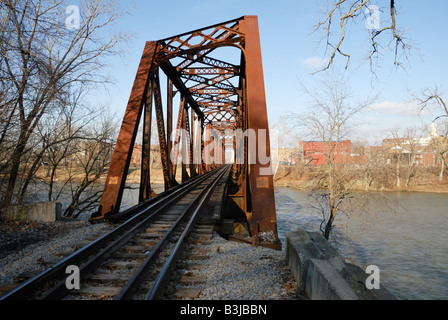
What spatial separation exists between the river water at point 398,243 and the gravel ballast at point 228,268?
582 centimetres

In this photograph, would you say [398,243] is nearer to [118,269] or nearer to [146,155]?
[146,155]

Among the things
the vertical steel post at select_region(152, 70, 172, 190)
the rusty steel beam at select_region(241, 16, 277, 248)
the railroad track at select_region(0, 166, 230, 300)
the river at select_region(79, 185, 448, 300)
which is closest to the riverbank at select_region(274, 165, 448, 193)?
the river at select_region(79, 185, 448, 300)

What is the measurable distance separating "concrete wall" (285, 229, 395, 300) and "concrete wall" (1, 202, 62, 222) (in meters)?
6.95

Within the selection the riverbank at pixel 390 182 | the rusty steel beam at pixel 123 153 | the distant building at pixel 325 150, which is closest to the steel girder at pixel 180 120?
the rusty steel beam at pixel 123 153

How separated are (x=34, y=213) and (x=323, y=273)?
8210 mm

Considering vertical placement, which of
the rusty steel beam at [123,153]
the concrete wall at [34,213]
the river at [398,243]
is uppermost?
the rusty steel beam at [123,153]

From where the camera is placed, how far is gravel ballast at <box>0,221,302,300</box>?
337 cm

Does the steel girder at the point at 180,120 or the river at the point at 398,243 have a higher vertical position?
the steel girder at the point at 180,120

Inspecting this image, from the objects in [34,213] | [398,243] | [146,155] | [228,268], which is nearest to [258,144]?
[228,268]

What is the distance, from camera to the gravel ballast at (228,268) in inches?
133

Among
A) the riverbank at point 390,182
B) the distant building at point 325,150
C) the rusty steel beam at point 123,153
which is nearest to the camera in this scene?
the rusty steel beam at point 123,153

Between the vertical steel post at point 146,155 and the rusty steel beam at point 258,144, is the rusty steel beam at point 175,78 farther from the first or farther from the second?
the rusty steel beam at point 258,144

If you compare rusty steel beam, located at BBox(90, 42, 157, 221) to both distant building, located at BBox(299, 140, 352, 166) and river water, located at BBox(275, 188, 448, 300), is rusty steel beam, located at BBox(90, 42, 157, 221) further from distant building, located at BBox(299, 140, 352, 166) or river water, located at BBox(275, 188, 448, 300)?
river water, located at BBox(275, 188, 448, 300)

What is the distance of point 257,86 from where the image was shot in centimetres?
691
